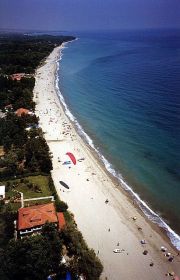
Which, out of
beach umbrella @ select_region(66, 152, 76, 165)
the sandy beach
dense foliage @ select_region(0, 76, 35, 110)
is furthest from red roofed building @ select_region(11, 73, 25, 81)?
beach umbrella @ select_region(66, 152, 76, 165)

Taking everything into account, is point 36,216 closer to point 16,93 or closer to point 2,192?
point 2,192

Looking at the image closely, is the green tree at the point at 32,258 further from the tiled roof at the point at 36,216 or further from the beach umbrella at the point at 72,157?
the beach umbrella at the point at 72,157

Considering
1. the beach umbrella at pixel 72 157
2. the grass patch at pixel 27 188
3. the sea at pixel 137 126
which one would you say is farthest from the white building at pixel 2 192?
the sea at pixel 137 126

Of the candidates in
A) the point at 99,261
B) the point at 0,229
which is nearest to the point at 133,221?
the point at 99,261

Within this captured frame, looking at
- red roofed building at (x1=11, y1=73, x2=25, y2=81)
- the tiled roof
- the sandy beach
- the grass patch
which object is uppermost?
the tiled roof

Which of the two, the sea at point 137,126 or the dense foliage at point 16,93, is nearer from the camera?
the sea at point 137,126

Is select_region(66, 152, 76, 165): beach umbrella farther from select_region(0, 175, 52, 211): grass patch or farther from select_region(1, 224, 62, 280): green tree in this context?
select_region(1, 224, 62, 280): green tree
